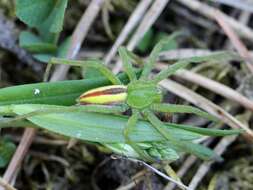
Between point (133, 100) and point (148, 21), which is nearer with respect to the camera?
point (133, 100)

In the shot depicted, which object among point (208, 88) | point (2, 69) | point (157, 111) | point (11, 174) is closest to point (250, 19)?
point (208, 88)

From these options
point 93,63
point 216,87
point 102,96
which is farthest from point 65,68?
point 216,87

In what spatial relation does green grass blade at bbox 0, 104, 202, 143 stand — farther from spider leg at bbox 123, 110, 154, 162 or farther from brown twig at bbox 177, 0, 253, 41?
brown twig at bbox 177, 0, 253, 41

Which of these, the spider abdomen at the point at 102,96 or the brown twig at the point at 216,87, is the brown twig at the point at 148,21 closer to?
the brown twig at the point at 216,87

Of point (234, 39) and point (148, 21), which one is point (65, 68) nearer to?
point (148, 21)

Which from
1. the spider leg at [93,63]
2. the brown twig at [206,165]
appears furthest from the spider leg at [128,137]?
the brown twig at [206,165]

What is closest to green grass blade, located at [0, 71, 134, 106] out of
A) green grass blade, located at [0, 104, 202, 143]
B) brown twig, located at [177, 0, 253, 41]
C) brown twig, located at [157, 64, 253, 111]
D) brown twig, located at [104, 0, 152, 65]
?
green grass blade, located at [0, 104, 202, 143]

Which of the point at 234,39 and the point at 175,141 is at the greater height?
the point at 234,39
